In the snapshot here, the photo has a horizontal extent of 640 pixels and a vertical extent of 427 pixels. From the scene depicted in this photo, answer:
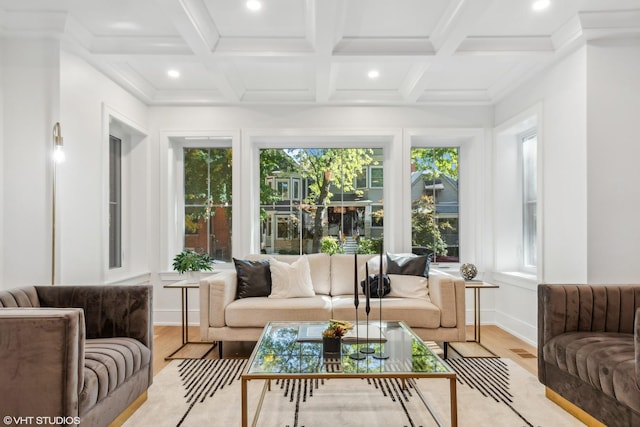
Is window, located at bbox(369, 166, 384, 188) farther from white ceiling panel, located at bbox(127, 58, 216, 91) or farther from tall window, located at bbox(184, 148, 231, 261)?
white ceiling panel, located at bbox(127, 58, 216, 91)

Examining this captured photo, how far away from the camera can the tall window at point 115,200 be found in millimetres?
4457

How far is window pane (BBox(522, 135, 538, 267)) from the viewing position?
15.0ft

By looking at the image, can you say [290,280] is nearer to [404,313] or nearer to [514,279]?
[404,313]

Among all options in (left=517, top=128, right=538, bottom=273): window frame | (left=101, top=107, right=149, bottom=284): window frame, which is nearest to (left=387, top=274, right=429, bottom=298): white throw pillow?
(left=517, top=128, right=538, bottom=273): window frame

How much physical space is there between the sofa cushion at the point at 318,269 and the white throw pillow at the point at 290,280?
0.59 feet

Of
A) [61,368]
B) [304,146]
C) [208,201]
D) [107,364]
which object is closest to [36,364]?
[61,368]

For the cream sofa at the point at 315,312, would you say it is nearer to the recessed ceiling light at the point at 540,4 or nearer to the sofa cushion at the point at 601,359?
the sofa cushion at the point at 601,359

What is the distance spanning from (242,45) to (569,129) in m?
2.72

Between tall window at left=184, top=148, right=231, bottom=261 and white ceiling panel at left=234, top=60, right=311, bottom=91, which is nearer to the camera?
white ceiling panel at left=234, top=60, right=311, bottom=91

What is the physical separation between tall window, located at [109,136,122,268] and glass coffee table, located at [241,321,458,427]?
2.43m

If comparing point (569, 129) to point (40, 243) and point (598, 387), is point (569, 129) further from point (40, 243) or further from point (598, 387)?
point (40, 243)

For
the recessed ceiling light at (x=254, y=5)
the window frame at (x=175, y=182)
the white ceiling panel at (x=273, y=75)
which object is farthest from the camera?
the window frame at (x=175, y=182)

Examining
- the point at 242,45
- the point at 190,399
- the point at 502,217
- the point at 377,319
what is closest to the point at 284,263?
the point at 377,319

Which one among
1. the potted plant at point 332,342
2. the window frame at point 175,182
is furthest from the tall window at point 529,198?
the window frame at point 175,182
